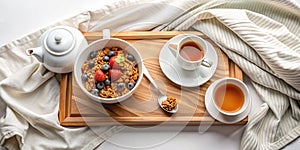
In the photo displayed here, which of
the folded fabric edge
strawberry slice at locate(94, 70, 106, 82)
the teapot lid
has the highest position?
the teapot lid

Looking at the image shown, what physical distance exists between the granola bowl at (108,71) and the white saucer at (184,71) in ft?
Result: 0.25

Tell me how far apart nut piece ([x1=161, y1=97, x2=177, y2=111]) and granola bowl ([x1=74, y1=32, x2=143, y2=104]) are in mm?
81

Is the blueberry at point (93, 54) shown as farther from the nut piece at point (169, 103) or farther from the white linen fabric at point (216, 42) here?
the nut piece at point (169, 103)

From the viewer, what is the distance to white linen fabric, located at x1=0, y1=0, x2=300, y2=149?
3.60 feet

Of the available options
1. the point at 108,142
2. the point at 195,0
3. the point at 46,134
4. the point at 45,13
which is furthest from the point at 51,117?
the point at 195,0

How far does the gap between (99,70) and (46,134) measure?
196 millimetres

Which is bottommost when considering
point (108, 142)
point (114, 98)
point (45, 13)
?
point (108, 142)

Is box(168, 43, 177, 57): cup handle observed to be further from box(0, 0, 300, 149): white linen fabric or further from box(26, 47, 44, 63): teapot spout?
box(26, 47, 44, 63): teapot spout

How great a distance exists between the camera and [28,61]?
116 centimetres

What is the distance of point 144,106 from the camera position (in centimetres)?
112

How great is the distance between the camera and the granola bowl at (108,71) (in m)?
1.08

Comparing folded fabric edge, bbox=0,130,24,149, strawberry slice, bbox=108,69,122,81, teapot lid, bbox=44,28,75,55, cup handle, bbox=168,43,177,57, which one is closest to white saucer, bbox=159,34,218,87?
cup handle, bbox=168,43,177,57

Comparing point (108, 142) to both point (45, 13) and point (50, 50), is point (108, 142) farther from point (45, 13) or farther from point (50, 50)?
point (45, 13)

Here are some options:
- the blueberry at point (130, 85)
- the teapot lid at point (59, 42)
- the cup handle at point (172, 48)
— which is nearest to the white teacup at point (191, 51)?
the cup handle at point (172, 48)
